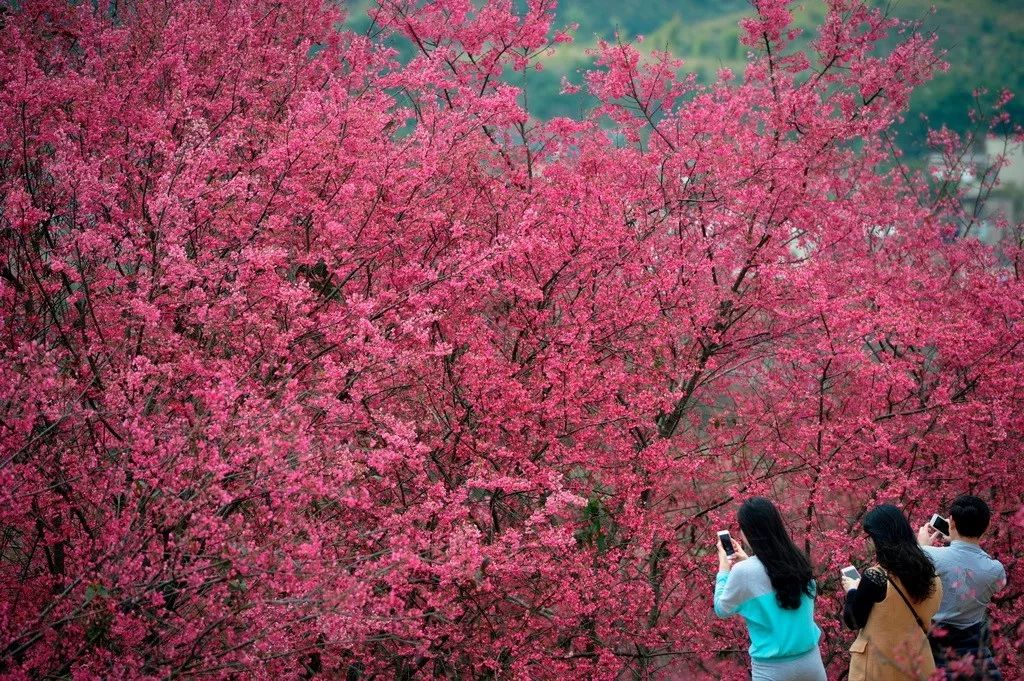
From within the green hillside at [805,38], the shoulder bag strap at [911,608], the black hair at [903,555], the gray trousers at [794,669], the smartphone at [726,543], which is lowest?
the gray trousers at [794,669]

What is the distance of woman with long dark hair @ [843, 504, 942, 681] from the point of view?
3.57 metres

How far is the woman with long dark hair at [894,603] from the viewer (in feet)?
11.7

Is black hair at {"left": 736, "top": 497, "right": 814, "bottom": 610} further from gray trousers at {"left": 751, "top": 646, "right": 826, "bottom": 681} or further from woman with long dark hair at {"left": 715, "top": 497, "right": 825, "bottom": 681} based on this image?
gray trousers at {"left": 751, "top": 646, "right": 826, "bottom": 681}

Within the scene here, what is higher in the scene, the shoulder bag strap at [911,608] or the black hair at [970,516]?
the black hair at [970,516]

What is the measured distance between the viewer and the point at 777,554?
3.47 metres

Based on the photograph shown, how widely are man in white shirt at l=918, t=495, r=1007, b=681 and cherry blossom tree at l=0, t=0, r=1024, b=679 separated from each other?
2.31 m

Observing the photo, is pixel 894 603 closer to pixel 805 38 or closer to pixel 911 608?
pixel 911 608

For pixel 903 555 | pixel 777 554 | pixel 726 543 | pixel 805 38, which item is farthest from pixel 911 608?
pixel 805 38

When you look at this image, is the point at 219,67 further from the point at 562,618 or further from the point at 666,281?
the point at 562,618

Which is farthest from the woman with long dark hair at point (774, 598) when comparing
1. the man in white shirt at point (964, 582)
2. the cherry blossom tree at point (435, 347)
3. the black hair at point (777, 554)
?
the cherry blossom tree at point (435, 347)

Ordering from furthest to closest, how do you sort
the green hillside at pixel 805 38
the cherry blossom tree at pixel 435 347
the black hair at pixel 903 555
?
1. the green hillside at pixel 805 38
2. the cherry blossom tree at pixel 435 347
3. the black hair at pixel 903 555

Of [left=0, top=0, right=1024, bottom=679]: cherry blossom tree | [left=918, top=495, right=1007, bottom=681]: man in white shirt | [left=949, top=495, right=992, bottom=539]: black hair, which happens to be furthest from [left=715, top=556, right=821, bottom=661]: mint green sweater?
[left=0, top=0, right=1024, bottom=679]: cherry blossom tree

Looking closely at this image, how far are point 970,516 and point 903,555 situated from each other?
2.61 feet

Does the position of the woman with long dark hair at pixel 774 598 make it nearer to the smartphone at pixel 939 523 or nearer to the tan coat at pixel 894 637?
the tan coat at pixel 894 637
